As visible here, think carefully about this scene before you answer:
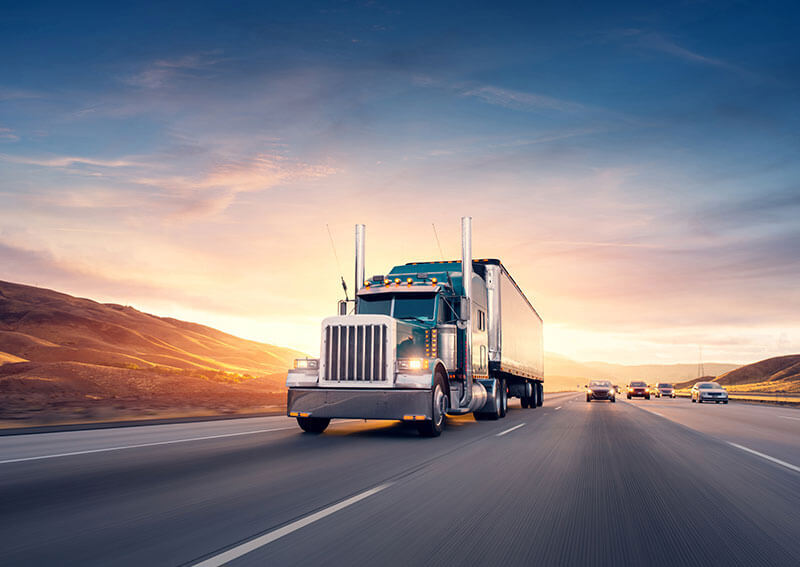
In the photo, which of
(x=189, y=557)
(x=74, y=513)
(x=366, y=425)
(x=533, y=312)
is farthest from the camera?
(x=533, y=312)

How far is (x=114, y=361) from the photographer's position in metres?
78.3

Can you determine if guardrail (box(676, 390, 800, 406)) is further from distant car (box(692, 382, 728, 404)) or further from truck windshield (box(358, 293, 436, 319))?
truck windshield (box(358, 293, 436, 319))

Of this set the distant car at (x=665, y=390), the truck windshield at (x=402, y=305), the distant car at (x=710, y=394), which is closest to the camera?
the truck windshield at (x=402, y=305)

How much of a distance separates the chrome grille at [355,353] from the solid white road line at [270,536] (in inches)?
280

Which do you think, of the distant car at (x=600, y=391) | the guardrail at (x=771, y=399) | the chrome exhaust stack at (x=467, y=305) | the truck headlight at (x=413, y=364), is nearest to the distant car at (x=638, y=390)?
the guardrail at (x=771, y=399)

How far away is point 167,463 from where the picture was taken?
1002 cm

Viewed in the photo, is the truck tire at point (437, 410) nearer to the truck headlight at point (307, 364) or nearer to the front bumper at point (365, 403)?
the front bumper at point (365, 403)

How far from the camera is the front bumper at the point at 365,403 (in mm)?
14359

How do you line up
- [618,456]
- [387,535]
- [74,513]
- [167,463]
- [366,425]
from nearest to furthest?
1. [387,535]
2. [74,513]
3. [167,463]
4. [618,456]
5. [366,425]

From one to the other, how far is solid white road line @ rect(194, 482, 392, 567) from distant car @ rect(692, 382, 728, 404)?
4525 cm

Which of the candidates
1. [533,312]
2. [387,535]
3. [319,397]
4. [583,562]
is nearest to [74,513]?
[387,535]

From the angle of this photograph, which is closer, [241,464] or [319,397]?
[241,464]

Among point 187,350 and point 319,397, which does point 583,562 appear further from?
point 187,350

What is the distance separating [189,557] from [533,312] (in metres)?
28.7
